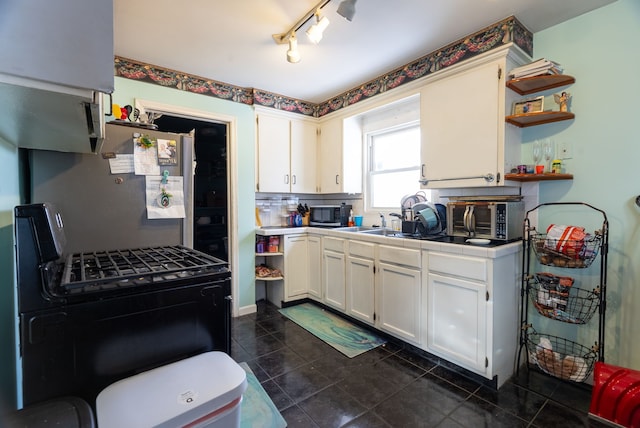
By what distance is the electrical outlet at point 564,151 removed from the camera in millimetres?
2044

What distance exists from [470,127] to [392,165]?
1.17m

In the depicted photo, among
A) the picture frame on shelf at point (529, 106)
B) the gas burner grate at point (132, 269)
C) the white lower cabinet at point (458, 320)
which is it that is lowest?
the white lower cabinet at point (458, 320)

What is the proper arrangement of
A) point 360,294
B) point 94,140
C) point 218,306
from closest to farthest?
1. point 218,306
2. point 94,140
3. point 360,294

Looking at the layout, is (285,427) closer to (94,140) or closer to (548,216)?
(94,140)

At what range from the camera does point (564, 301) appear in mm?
1861

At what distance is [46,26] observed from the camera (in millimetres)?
580

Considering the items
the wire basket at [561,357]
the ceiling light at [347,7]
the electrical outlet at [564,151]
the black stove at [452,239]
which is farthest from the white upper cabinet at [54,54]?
the wire basket at [561,357]

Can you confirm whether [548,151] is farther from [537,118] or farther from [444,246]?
[444,246]

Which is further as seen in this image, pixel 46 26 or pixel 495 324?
pixel 495 324

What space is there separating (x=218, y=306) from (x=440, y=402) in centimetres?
156

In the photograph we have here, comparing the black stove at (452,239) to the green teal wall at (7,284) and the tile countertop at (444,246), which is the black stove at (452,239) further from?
the green teal wall at (7,284)

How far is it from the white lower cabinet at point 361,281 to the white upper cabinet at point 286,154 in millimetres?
1187

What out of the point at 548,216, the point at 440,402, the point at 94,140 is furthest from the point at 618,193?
the point at 94,140

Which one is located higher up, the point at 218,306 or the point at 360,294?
the point at 218,306
